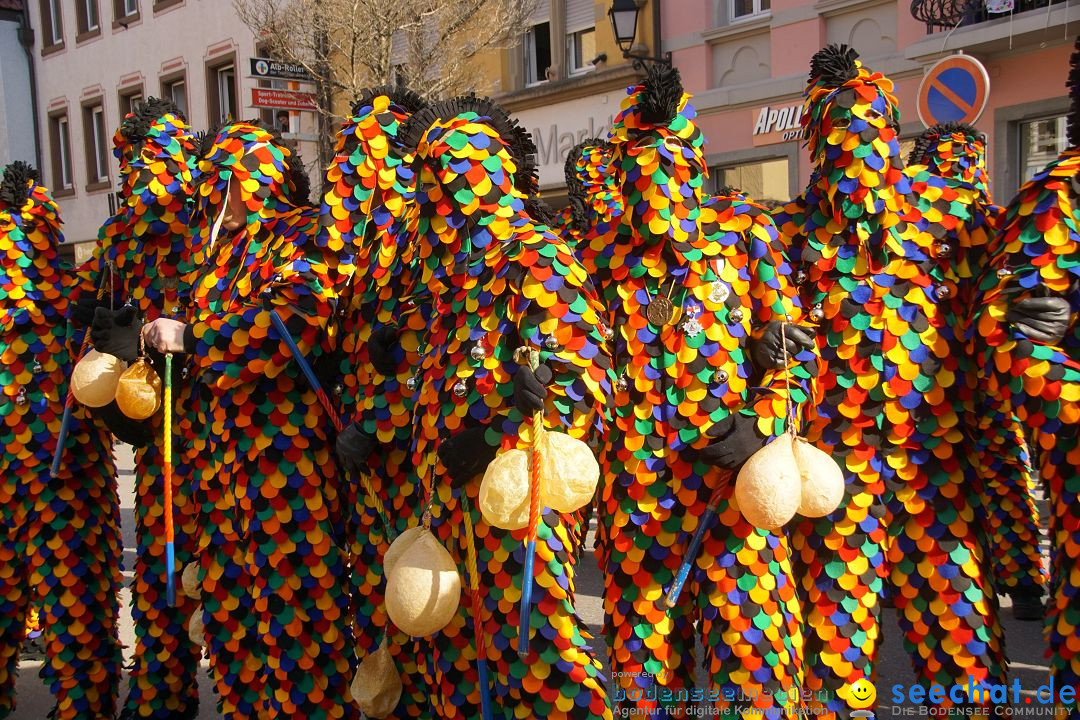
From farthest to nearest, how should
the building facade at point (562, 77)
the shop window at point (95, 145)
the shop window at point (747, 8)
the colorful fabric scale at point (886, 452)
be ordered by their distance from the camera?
the shop window at point (95, 145), the building facade at point (562, 77), the shop window at point (747, 8), the colorful fabric scale at point (886, 452)

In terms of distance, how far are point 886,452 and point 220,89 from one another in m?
18.4

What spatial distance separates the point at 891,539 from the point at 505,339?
1.50 meters

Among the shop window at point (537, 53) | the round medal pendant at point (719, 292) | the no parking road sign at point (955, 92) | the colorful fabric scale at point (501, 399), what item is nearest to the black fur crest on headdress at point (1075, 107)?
the round medal pendant at point (719, 292)

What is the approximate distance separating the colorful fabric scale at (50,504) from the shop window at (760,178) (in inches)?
352

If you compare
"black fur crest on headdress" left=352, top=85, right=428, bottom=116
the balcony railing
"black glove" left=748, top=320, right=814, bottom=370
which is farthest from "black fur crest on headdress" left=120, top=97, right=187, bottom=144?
the balcony railing

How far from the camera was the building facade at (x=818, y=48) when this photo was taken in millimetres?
9828

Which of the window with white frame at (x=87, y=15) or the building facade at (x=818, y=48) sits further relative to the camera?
the window with white frame at (x=87, y=15)

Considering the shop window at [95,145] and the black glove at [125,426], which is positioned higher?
the shop window at [95,145]

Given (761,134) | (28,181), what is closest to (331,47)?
(761,134)

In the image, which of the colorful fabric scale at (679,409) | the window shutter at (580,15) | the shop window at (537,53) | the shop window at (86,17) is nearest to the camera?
the colorful fabric scale at (679,409)

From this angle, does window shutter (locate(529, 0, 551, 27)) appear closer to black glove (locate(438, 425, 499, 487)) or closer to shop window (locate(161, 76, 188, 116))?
shop window (locate(161, 76, 188, 116))

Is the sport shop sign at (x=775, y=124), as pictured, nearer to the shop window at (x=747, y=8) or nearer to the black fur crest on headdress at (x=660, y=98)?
the shop window at (x=747, y=8)

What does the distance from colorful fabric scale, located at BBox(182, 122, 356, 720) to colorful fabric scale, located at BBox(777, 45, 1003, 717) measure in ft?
5.30

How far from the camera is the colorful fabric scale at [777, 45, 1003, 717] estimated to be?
10.7ft
